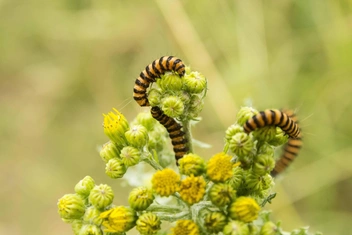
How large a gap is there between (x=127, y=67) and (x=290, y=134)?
910cm

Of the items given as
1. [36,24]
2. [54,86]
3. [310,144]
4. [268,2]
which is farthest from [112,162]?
[36,24]

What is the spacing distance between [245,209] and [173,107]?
4.21 ft

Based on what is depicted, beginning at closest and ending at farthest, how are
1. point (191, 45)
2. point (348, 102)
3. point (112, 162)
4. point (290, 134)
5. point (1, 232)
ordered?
point (290, 134)
point (112, 162)
point (348, 102)
point (191, 45)
point (1, 232)

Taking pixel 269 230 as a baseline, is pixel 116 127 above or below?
above

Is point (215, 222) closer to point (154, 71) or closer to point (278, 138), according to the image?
point (278, 138)

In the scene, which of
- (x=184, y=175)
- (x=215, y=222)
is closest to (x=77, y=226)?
(x=184, y=175)

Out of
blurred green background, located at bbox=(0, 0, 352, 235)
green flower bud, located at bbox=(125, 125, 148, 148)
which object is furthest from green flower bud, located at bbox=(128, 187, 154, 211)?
blurred green background, located at bbox=(0, 0, 352, 235)

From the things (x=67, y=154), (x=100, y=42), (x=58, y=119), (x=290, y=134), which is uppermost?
(x=100, y=42)

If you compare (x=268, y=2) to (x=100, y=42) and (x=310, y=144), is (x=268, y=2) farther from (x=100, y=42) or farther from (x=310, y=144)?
(x=100, y=42)

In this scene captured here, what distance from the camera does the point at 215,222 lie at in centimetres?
431

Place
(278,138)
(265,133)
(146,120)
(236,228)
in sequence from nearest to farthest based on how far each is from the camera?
(236,228)
(265,133)
(278,138)
(146,120)

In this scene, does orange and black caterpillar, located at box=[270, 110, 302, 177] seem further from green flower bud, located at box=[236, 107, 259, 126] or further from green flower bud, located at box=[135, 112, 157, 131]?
green flower bud, located at box=[135, 112, 157, 131]

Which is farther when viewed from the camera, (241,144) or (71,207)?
(71,207)

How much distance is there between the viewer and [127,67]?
43.3ft
